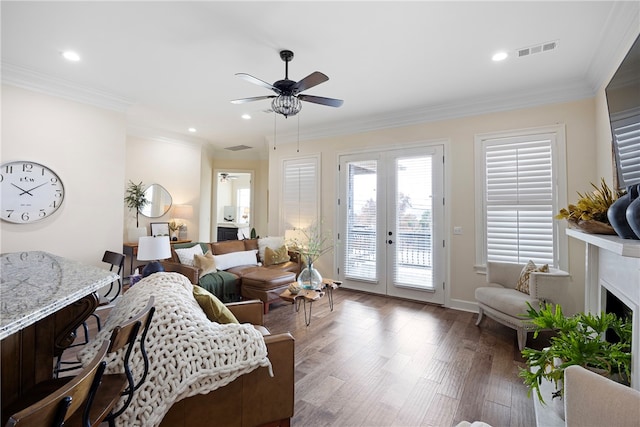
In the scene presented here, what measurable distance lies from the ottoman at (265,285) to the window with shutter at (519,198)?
2764 mm

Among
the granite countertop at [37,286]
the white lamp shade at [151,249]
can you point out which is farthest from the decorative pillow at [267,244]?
the granite countertop at [37,286]

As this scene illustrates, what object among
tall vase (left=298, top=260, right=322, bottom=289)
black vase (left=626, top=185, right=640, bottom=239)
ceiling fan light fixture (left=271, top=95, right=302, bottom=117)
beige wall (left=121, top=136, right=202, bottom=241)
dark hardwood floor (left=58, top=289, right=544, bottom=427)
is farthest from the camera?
beige wall (left=121, top=136, right=202, bottom=241)

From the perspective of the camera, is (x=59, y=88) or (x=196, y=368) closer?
(x=196, y=368)

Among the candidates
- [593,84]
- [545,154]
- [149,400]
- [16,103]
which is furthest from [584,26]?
[16,103]

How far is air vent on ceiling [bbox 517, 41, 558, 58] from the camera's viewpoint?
106 inches

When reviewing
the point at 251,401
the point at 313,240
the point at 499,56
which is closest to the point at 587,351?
the point at 251,401

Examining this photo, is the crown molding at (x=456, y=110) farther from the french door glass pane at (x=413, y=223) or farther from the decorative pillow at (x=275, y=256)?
the decorative pillow at (x=275, y=256)

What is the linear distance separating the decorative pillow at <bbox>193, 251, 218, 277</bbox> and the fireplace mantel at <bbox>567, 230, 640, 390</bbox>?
13.0 ft

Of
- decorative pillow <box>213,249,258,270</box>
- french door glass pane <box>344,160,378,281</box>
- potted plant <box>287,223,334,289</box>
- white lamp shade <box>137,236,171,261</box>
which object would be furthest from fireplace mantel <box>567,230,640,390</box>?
decorative pillow <box>213,249,258,270</box>

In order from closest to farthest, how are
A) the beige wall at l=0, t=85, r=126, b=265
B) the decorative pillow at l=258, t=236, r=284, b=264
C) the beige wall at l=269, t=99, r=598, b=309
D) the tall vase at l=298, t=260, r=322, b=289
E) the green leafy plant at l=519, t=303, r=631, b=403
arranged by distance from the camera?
the green leafy plant at l=519, t=303, r=631, b=403 < the beige wall at l=0, t=85, r=126, b=265 < the beige wall at l=269, t=99, r=598, b=309 < the tall vase at l=298, t=260, r=322, b=289 < the decorative pillow at l=258, t=236, r=284, b=264

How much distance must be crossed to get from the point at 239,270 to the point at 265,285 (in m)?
0.68

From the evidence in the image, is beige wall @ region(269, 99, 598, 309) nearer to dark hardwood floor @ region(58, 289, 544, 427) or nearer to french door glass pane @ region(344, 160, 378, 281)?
french door glass pane @ region(344, 160, 378, 281)

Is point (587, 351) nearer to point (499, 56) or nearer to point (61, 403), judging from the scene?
point (61, 403)

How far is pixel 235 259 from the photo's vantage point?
15.2 feet
